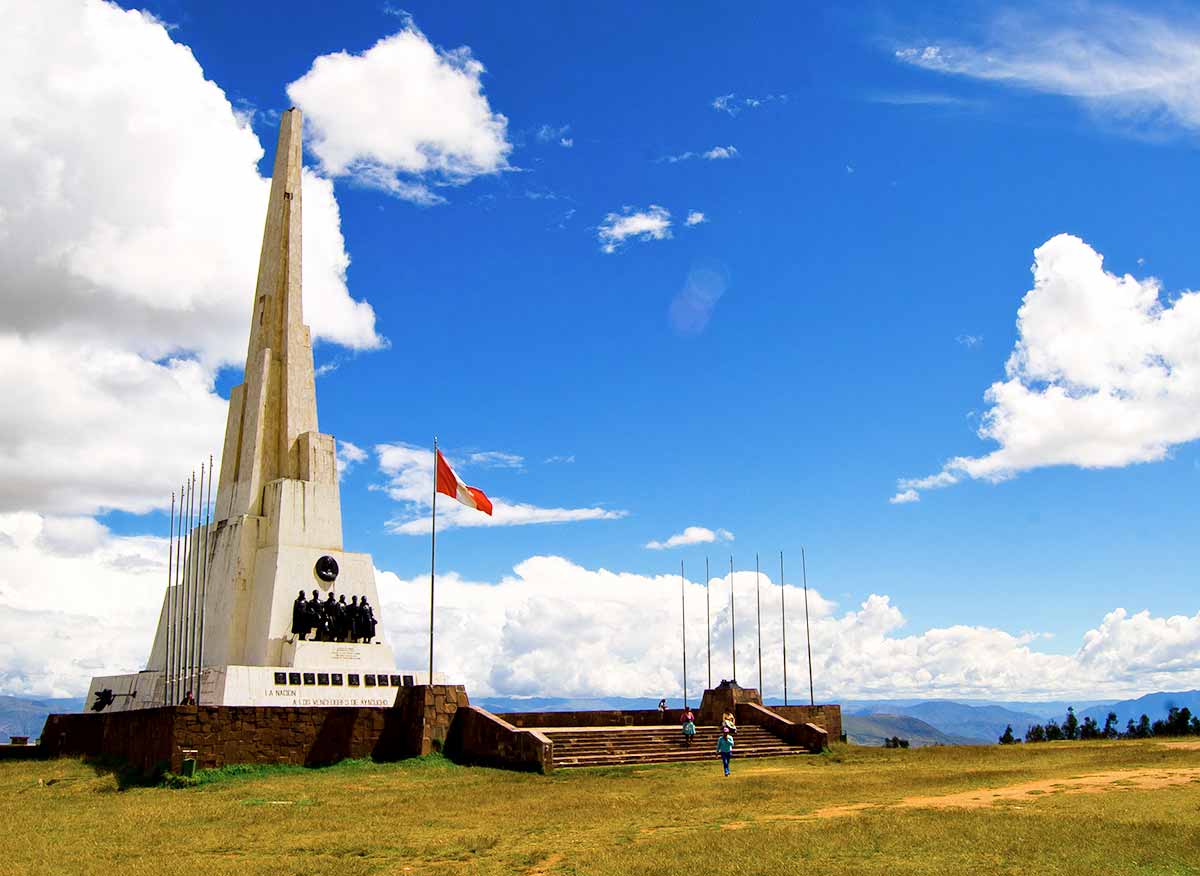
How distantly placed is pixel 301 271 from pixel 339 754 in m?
17.4

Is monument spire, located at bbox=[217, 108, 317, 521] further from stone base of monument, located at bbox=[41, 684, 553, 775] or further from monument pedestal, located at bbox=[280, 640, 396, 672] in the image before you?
stone base of monument, located at bbox=[41, 684, 553, 775]

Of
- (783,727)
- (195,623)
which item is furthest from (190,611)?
(783,727)

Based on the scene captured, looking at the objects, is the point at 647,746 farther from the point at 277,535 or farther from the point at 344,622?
the point at 277,535

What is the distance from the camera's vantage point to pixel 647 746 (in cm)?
2744

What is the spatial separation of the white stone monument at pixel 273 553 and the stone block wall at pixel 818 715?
36.0ft

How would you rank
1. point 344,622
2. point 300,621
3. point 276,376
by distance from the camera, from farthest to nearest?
point 276,376 → point 344,622 → point 300,621

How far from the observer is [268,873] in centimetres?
1270

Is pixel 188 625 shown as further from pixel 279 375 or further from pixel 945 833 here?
pixel 945 833

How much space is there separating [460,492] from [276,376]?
8.67 metres

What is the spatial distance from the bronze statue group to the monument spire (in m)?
4.47

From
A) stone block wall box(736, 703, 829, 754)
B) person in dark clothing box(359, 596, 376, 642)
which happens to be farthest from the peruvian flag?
stone block wall box(736, 703, 829, 754)

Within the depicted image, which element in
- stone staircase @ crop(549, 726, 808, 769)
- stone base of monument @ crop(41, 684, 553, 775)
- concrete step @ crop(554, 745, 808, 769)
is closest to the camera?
stone base of monument @ crop(41, 684, 553, 775)

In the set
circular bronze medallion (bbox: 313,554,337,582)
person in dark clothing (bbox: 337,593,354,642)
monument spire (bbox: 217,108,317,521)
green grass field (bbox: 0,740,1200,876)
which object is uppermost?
monument spire (bbox: 217,108,317,521)

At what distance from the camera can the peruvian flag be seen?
3086 centimetres
